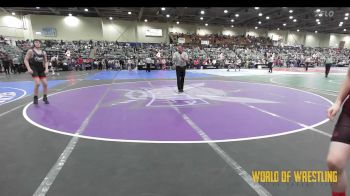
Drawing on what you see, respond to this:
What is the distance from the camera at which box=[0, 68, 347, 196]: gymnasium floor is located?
2.66 meters

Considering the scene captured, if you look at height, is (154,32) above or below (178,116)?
above

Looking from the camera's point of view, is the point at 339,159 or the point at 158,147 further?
the point at 158,147

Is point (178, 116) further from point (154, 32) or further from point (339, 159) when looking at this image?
point (154, 32)

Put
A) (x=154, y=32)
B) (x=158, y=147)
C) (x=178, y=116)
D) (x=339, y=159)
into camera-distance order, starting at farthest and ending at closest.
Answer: (x=154, y=32) → (x=178, y=116) → (x=158, y=147) → (x=339, y=159)

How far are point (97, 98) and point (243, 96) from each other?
5.02m

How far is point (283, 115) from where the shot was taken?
225 inches

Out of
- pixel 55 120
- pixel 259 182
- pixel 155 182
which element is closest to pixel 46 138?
pixel 55 120

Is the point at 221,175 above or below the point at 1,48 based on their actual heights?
below

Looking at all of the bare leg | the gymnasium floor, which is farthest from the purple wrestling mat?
the bare leg

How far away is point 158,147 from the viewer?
3.78m

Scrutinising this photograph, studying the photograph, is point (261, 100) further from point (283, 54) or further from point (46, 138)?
point (283, 54)

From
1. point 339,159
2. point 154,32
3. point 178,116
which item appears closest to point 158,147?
point 178,116

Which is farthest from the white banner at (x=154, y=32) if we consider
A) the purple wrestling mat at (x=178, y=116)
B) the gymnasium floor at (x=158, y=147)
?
the gymnasium floor at (x=158, y=147)

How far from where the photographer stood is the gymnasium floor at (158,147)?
2662mm
